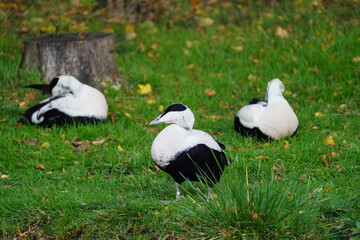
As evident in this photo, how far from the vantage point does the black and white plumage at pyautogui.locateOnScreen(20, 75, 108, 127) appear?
17.6 feet

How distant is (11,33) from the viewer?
7762 millimetres

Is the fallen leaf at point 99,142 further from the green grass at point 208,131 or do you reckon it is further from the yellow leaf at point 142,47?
the yellow leaf at point 142,47

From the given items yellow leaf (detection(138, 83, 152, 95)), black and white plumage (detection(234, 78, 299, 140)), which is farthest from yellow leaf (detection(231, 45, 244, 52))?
black and white plumage (detection(234, 78, 299, 140))

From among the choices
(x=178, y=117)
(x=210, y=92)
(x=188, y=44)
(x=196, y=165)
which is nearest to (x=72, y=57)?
(x=210, y=92)

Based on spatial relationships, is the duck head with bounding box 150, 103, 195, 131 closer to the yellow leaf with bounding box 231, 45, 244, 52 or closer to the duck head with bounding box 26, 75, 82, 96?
the duck head with bounding box 26, 75, 82, 96

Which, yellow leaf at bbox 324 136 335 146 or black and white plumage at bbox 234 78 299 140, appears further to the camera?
black and white plumage at bbox 234 78 299 140

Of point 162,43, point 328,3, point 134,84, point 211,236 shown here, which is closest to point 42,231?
point 211,236

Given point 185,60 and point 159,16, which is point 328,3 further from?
point 159,16

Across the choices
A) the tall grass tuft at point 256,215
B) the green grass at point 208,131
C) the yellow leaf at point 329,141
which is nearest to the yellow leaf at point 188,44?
the green grass at point 208,131

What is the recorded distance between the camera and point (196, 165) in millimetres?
3387

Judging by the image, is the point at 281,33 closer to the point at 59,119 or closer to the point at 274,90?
the point at 274,90

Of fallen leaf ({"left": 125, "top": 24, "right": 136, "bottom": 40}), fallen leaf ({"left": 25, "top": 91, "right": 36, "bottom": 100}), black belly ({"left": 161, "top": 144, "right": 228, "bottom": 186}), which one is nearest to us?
black belly ({"left": 161, "top": 144, "right": 228, "bottom": 186})

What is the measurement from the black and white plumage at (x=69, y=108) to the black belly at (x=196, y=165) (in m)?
2.19

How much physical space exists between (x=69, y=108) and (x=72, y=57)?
1.22 metres
